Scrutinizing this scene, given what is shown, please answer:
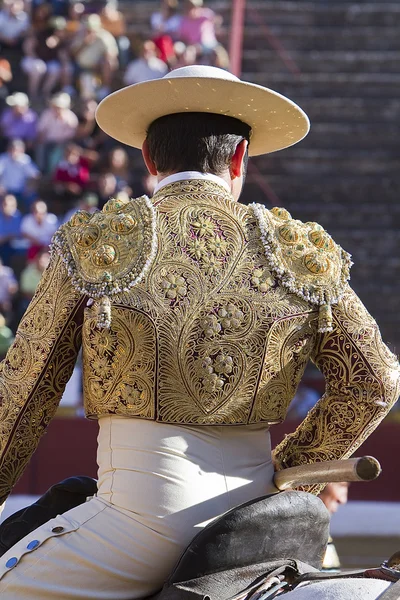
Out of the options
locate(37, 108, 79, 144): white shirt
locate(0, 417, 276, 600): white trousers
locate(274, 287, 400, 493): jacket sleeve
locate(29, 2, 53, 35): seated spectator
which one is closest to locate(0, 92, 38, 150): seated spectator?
locate(37, 108, 79, 144): white shirt

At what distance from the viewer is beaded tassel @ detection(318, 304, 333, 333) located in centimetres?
241

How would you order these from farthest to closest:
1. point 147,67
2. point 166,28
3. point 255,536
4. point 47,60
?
point 47,60, point 166,28, point 147,67, point 255,536

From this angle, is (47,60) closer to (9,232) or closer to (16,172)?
(16,172)

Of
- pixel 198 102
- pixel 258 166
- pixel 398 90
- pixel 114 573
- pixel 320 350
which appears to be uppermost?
pixel 398 90

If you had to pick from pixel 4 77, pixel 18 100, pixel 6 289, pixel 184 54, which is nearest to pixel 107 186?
pixel 6 289

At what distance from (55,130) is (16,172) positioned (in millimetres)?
576

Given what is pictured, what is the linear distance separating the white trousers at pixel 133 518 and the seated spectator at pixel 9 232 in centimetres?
740

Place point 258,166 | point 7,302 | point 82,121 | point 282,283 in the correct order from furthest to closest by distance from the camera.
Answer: point 258,166, point 82,121, point 7,302, point 282,283

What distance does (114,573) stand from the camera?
221cm

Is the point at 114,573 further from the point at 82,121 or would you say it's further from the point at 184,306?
the point at 82,121

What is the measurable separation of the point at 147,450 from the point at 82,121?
8.68m

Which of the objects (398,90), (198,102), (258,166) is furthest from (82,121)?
(198,102)

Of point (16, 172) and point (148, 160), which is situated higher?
point (16, 172)

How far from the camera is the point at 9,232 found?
9633 mm
